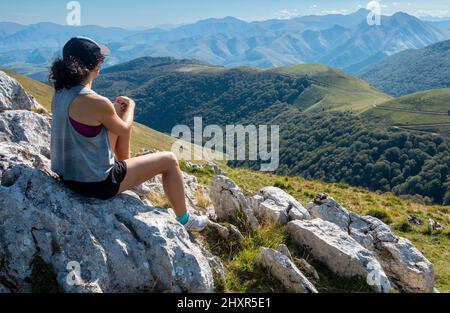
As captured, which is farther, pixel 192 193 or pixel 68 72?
pixel 192 193

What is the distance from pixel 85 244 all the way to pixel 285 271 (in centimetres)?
431

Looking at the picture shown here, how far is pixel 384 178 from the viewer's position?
572 ft

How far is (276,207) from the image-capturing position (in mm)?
12281

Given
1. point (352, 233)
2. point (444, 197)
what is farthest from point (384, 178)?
point (352, 233)

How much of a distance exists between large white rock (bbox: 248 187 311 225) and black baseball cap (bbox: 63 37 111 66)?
659 centimetres

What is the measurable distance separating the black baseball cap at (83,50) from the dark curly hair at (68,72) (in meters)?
0.08

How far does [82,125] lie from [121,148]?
181cm

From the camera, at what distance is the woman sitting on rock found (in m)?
7.57

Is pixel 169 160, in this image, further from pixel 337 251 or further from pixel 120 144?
pixel 337 251

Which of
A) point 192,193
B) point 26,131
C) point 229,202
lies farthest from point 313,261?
point 26,131

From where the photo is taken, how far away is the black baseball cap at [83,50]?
770cm

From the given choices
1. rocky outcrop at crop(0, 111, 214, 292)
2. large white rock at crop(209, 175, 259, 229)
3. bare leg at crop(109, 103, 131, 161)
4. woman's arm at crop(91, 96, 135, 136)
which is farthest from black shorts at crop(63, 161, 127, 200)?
large white rock at crop(209, 175, 259, 229)

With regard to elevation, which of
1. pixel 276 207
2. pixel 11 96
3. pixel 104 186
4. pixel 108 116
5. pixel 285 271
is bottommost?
pixel 285 271

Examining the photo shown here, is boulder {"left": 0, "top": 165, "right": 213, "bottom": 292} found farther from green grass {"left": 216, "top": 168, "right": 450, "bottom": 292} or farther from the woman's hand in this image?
green grass {"left": 216, "top": 168, "right": 450, "bottom": 292}
